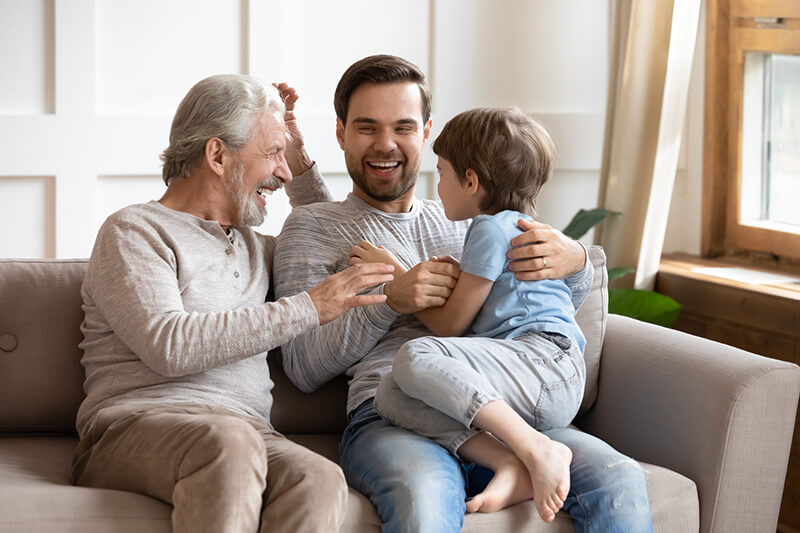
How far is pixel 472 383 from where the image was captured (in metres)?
1.65

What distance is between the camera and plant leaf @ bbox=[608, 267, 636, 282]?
3.13 metres

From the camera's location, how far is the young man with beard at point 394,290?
5.40 ft

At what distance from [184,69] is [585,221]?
144 cm

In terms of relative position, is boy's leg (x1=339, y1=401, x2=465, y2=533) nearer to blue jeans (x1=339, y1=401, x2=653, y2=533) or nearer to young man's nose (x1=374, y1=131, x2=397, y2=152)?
blue jeans (x1=339, y1=401, x2=653, y2=533)

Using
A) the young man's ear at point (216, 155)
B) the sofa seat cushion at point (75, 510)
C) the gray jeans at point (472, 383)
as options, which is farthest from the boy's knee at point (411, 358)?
the young man's ear at point (216, 155)

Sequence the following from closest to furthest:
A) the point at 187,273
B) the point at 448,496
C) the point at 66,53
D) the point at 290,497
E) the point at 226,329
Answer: the point at 290,497
the point at 448,496
the point at 226,329
the point at 187,273
the point at 66,53

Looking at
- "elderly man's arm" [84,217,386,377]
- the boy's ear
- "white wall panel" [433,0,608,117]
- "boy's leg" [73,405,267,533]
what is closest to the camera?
"boy's leg" [73,405,267,533]

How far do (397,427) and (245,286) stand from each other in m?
0.46

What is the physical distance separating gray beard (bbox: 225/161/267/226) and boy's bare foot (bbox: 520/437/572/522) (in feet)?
2.56

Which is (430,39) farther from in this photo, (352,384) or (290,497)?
(290,497)

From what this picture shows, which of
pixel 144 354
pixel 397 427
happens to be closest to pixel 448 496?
pixel 397 427

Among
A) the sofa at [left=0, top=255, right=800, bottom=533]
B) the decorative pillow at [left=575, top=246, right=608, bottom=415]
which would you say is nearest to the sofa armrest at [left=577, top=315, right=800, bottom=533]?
the sofa at [left=0, top=255, right=800, bottom=533]

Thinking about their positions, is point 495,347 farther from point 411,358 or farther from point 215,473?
point 215,473

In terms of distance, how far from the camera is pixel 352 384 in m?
1.99
